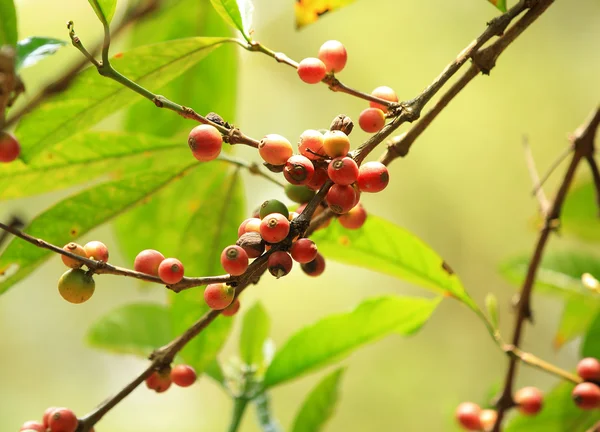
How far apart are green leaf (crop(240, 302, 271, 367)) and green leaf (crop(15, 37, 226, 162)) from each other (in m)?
0.58

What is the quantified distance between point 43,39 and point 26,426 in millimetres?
411

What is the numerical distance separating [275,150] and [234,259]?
12 cm

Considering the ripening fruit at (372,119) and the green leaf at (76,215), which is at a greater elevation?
the ripening fruit at (372,119)

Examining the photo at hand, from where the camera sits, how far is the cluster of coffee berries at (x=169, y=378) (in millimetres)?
719

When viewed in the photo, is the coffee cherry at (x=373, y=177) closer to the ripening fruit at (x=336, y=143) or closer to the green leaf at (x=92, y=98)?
the ripening fruit at (x=336, y=143)

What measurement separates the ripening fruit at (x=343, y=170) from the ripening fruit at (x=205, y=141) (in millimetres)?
119

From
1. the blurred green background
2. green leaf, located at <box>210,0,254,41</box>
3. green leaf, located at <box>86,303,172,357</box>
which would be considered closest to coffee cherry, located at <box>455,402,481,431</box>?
green leaf, located at <box>86,303,172,357</box>

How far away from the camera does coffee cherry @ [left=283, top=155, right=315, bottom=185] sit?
0.58 metres

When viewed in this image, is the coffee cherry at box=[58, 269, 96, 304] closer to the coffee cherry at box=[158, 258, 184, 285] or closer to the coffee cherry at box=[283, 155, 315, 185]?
the coffee cherry at box=[158, 258, 184, 285]

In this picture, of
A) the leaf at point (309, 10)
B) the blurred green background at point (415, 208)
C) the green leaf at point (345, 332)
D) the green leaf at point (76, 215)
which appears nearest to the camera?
the green leaf at point (76, 215)

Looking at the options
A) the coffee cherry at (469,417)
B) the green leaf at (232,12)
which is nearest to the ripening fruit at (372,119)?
the green leaf at (232,12)

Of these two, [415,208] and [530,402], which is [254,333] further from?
[415,208]

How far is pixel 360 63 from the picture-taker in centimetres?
281

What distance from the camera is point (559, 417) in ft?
3.68
